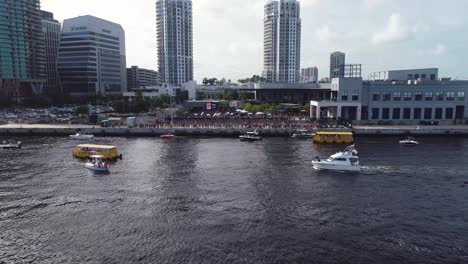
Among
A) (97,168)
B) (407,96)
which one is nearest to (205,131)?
(97,168)

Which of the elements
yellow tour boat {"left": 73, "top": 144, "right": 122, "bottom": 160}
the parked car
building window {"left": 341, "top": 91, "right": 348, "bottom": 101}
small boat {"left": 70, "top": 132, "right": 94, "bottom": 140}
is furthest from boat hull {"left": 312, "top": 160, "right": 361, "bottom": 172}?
the parked car

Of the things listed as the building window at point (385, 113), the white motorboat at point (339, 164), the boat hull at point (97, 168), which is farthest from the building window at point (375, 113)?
the boat hull at point (97, 168)

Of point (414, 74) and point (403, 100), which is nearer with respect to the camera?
point (403, 100)

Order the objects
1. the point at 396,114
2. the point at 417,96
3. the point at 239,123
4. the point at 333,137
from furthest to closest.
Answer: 1. the point at 239,123
2. the point at 396,114
3. the point at 417,96
4. the point at 333,137

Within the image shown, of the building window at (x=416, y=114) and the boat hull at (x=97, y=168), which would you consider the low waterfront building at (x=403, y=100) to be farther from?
the boat hull at (x=97, y=168)

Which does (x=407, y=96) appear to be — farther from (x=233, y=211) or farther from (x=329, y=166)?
(x=233, y=211)

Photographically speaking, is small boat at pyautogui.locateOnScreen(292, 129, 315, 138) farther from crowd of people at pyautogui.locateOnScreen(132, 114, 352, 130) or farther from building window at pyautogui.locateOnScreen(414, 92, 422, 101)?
building window at pyautogui.locateOnScreen(414, 92, 422, 101)

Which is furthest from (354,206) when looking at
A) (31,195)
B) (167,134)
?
(167,134)
